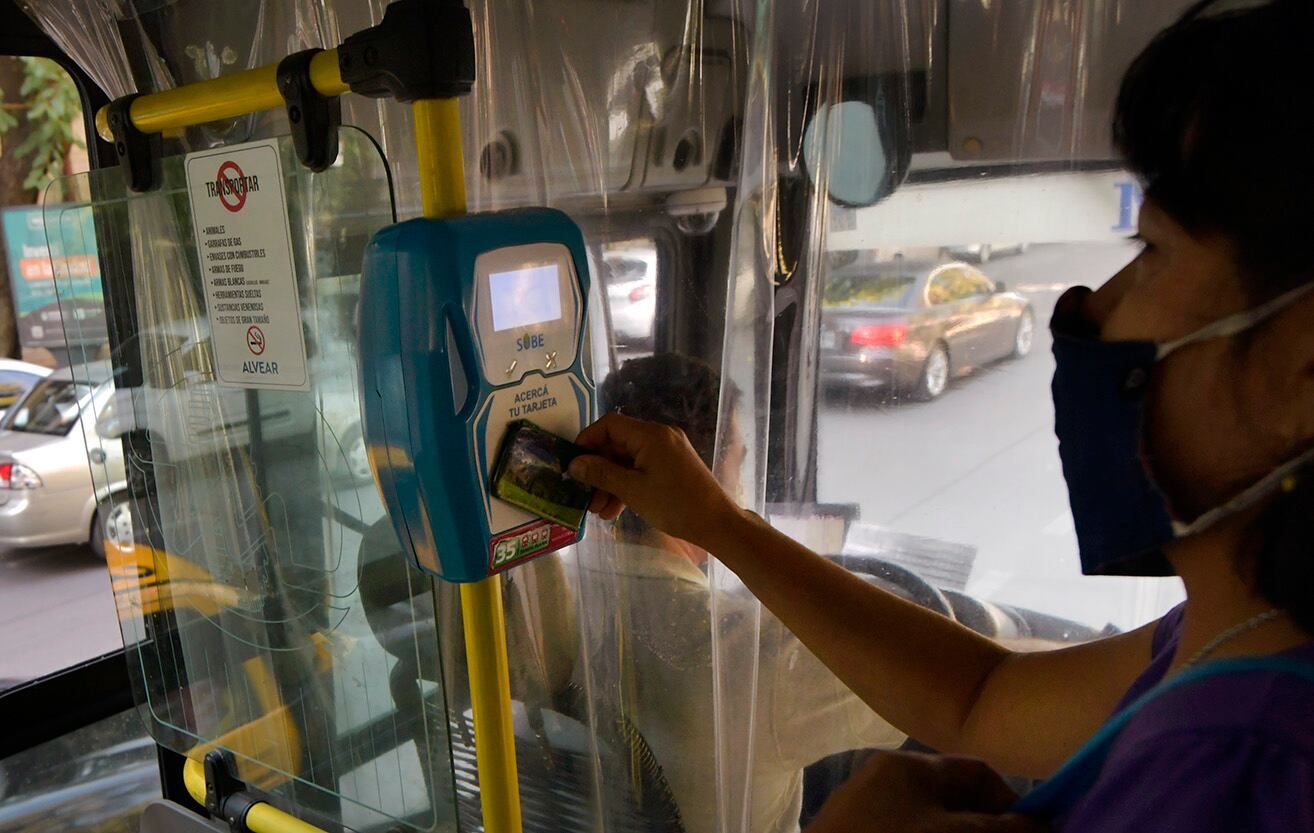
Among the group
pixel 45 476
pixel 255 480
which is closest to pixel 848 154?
pixel 255 480

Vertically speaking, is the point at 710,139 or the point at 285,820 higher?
the point at 710,139

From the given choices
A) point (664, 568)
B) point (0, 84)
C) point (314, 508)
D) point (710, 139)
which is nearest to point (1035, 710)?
point (664, 568)

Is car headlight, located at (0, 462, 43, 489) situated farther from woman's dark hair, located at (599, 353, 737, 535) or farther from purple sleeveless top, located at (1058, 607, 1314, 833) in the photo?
purple sleeveless top, located at (1058, 607, 1314, 833)

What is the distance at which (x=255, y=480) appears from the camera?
1.45 metres

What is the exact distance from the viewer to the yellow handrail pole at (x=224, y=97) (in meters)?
1.05

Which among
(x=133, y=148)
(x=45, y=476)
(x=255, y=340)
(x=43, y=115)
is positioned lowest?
(x=45, y=476)

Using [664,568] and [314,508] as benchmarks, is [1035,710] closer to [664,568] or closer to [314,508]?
[664,568]

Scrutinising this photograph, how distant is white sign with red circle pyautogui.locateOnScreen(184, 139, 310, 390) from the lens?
1.17m

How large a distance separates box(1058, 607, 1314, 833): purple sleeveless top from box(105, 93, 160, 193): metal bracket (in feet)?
4.59

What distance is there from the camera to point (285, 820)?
141 cm

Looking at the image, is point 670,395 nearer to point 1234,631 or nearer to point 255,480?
point 255,480

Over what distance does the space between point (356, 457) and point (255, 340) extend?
204 mm

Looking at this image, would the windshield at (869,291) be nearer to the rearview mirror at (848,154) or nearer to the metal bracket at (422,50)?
Result: the rearview mirror at (848,154)

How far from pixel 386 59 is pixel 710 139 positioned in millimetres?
538
